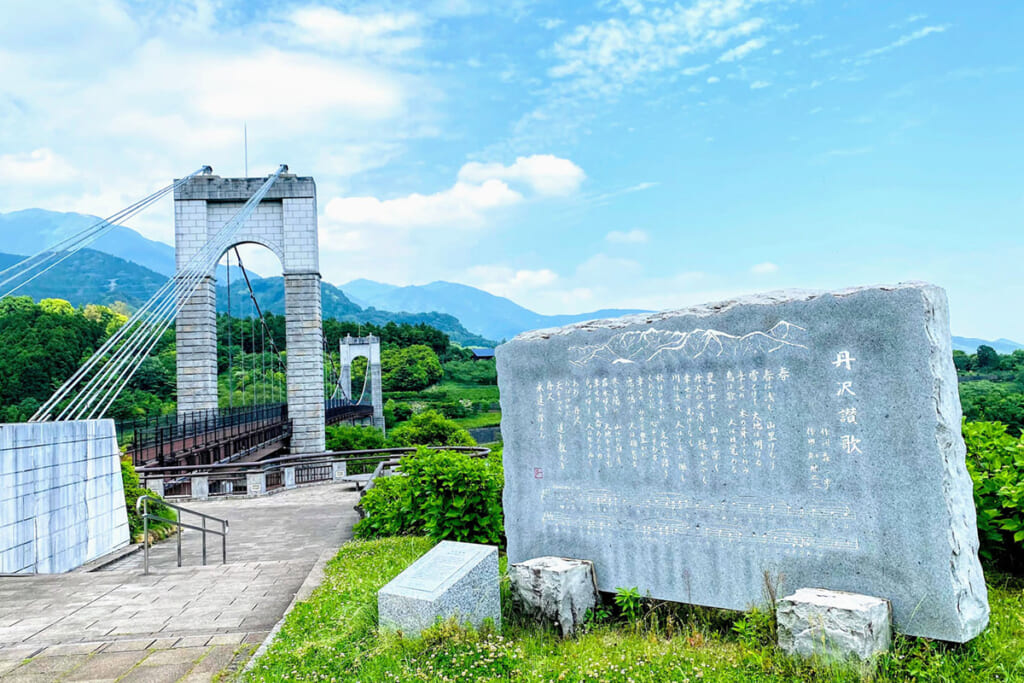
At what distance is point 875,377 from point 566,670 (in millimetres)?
2161

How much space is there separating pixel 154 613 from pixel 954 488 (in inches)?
219

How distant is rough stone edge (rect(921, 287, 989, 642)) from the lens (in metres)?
3.35

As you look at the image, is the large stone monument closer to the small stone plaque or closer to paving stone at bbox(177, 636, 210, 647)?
the small stone plaque

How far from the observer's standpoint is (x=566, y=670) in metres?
3.57

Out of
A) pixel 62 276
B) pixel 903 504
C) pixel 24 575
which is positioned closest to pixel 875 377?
pixel 903 504

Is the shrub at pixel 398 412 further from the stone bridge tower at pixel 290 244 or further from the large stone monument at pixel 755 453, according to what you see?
the large stone monument at pixel 755 453

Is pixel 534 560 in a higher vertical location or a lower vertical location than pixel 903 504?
lower

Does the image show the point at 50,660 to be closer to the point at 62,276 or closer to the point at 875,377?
the point at 875,377

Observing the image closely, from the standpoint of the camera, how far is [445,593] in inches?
155

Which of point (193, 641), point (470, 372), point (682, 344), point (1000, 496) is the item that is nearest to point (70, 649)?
point (193, 641)

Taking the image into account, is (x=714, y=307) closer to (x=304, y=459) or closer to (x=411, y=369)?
(x=304, y=459)

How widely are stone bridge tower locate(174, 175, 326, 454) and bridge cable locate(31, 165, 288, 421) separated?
415 mm

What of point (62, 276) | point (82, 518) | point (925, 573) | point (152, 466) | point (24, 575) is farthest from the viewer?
point (62, 276)

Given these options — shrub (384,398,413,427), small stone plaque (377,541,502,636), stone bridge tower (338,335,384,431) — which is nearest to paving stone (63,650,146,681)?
small stone plaque (377,541,502,636)
